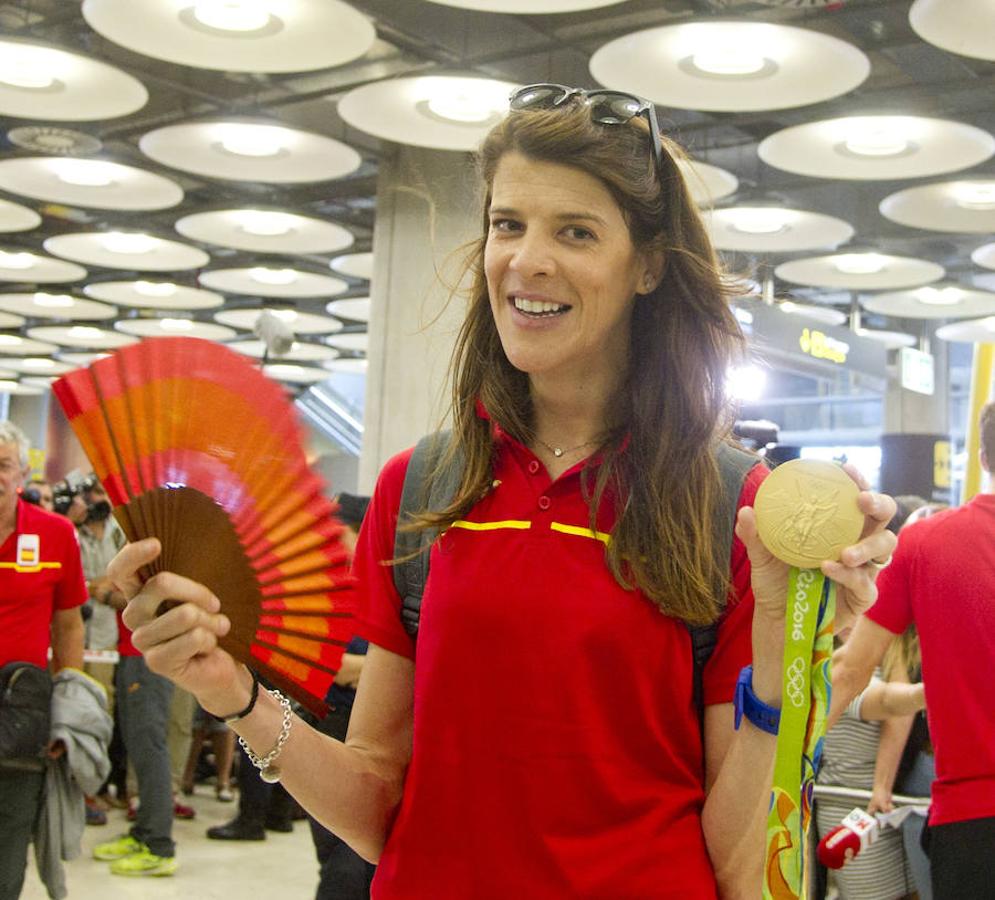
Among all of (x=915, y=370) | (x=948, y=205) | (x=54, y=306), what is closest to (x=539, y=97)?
(x=948, y=205)

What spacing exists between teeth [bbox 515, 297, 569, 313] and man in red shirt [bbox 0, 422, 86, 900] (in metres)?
3.32

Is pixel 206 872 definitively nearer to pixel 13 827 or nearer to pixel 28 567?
pixel 13 827

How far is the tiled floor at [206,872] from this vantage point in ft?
20.9

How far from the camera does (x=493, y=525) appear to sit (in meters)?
1.61

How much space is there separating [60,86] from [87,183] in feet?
8.95

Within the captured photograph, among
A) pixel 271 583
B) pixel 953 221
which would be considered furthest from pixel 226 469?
pixel 953 221

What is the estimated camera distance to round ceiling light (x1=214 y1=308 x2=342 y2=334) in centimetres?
1734

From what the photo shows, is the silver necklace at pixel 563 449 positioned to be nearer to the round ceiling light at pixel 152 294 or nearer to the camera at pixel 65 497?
the camera at pixel 65 497

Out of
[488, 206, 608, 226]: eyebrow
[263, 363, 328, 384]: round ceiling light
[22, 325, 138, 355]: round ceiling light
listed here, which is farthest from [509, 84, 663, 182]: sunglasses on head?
Result: [263, 363, 328, 384]: round ceiling light

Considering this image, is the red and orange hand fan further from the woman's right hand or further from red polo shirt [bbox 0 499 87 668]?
red polo shirt [bbox 0 499 87 668]

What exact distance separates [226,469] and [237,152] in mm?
8286

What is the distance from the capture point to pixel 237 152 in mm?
9258

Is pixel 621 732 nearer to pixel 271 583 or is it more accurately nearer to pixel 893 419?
pixel 271 583

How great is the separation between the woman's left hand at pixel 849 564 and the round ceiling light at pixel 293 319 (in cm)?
1580
